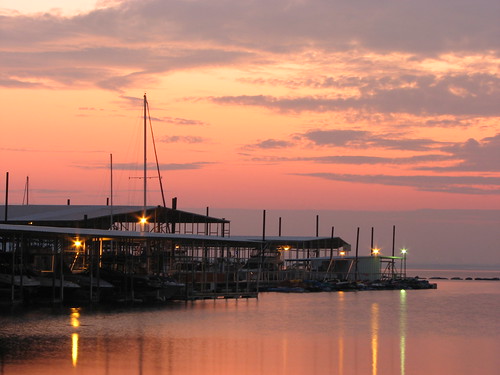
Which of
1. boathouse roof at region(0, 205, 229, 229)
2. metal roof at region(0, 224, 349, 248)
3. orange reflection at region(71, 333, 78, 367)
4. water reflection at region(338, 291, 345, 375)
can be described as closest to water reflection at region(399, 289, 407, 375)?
water reflection at region(338, 291, 345, 375)

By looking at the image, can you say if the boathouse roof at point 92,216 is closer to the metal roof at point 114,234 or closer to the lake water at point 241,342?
the metal roof at point 114,234

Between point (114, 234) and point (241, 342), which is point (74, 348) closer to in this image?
point (241, 342)

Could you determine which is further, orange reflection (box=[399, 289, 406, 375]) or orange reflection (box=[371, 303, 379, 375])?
orange reflection (box=[399, 289, 406, 375])

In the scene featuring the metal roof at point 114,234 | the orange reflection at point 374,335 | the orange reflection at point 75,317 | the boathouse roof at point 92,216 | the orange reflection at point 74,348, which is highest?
the boathouse roof at point 92,216

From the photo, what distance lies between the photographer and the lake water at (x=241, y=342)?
35750 millimetres

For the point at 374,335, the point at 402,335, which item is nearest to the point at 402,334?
the point at 402,335

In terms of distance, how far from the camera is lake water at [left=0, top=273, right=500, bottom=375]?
3575 centimetres

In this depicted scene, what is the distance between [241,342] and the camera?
4450cm

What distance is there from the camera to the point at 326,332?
52.0 metres

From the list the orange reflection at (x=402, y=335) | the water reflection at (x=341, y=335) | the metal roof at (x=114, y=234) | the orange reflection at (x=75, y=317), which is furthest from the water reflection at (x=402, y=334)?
the orange reflection at (x=75, y=317)

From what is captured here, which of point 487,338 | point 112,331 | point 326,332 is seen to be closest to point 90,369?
point 112,331

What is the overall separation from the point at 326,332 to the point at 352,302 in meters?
34.2

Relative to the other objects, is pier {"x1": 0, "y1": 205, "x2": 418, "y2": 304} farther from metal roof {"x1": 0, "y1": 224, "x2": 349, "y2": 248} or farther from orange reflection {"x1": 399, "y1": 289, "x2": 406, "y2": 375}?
orange reflection {"x1": 399, "y1": 289, "x2": 406, "y2": 375}

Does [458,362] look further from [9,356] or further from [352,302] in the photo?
[352,302]
